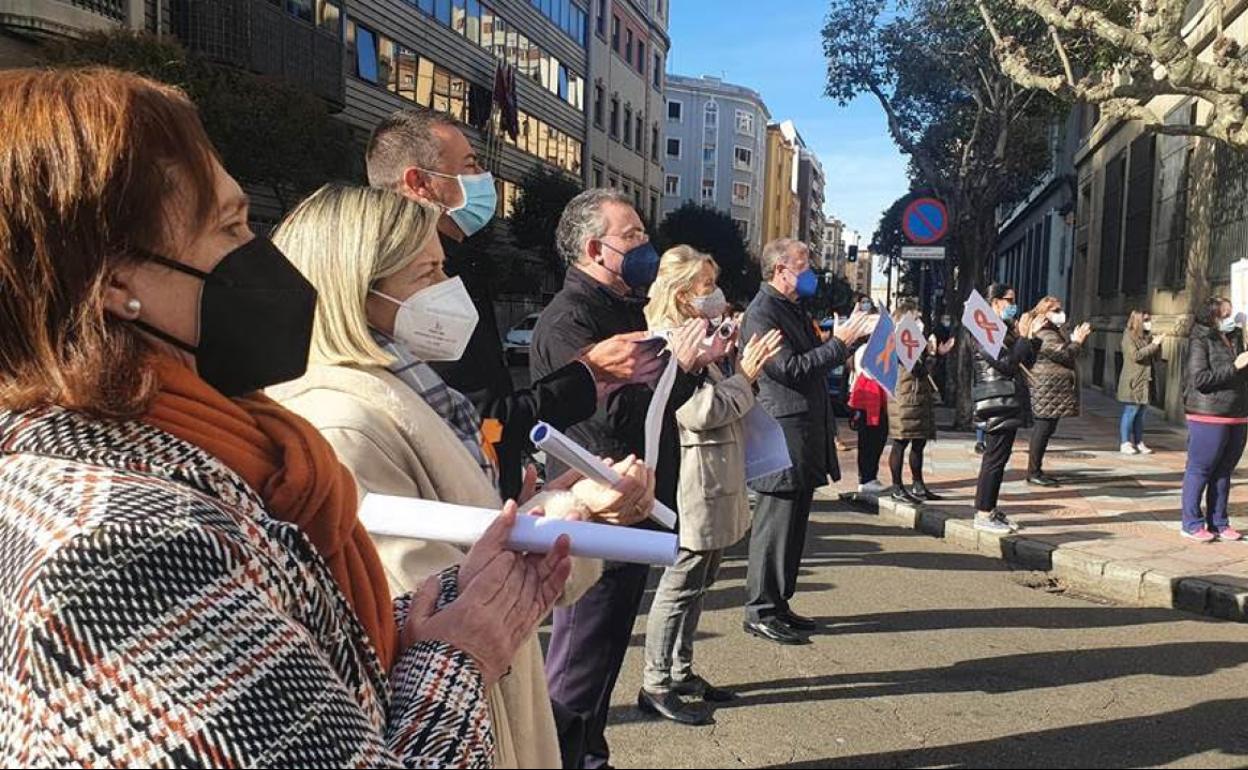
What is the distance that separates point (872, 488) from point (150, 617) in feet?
30.1

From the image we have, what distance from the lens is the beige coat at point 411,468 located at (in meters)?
1.66

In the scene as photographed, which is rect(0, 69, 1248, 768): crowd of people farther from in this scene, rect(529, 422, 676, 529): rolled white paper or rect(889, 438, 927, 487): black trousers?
rect(889, 438, 927, 487): black trousers

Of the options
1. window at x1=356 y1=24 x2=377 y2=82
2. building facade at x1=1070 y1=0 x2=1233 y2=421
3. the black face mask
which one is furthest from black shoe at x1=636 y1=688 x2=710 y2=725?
window at x1=356 y1=24 x2=377 y2=82

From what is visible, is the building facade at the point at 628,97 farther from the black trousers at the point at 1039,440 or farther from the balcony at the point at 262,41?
the black trousers at the point at 1039,440

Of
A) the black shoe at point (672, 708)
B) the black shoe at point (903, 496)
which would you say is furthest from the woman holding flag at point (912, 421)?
the black shoe at point (672, 708)

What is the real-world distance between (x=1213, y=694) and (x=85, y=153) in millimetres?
5157

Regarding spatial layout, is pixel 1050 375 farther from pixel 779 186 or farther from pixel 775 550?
pixel 779 186

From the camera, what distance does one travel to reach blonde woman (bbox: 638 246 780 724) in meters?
4.17

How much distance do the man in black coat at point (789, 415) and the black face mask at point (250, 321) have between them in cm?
381

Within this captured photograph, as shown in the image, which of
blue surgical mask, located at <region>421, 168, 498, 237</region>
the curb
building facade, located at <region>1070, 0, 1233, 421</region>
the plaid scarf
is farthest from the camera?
building facade, located at <region>1070, 0, 1233, 421</region>

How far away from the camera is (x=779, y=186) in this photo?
338ft

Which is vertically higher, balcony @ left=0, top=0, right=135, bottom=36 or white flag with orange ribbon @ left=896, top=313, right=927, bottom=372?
balcony @ left=0, top=0, right=135, bottom=36

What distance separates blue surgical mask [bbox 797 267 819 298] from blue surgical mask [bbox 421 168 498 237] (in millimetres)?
2240

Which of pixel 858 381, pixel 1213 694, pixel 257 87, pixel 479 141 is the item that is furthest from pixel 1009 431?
pixel 479 141
